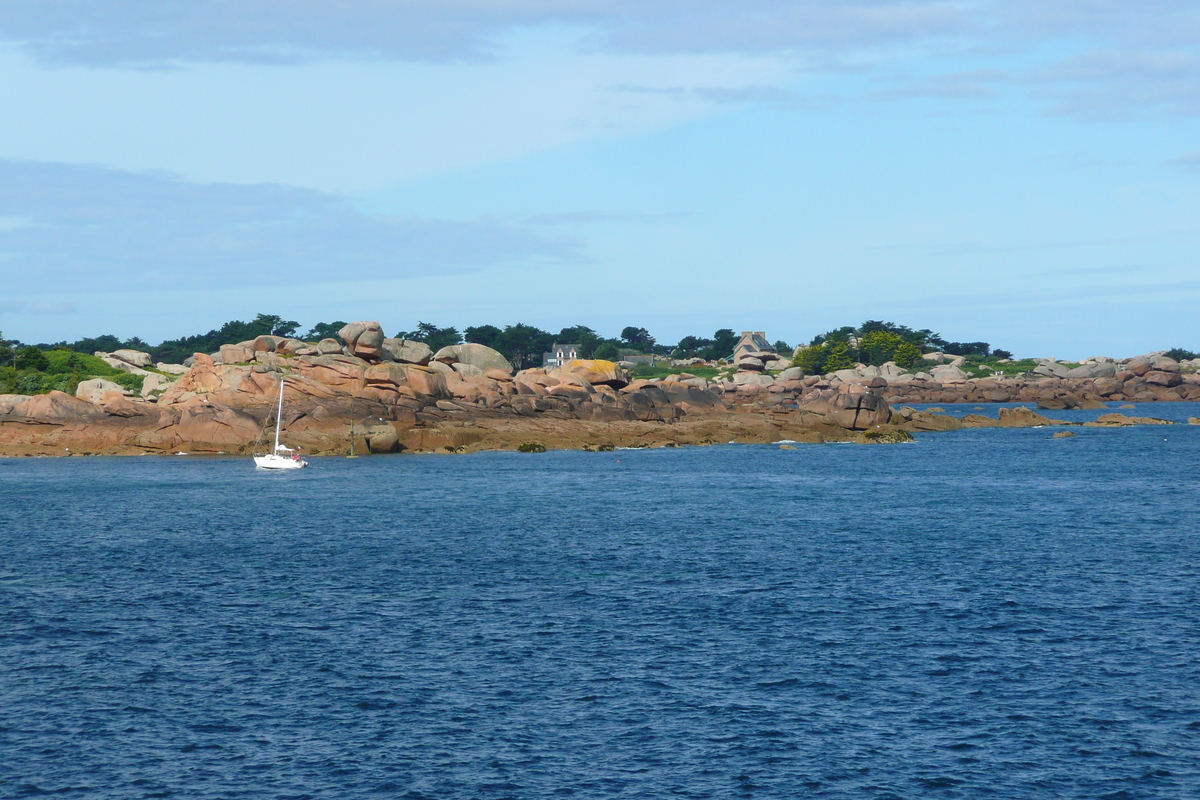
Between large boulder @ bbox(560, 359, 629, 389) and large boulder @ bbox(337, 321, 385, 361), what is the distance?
24.5m

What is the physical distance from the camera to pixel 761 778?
22984 millimetres

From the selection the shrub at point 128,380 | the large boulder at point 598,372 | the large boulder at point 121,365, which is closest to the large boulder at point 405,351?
Result: the large boulder at point 598,372

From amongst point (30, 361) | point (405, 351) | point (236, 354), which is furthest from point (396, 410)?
point (30, 361)

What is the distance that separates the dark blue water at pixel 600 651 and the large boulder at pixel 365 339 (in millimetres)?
47467

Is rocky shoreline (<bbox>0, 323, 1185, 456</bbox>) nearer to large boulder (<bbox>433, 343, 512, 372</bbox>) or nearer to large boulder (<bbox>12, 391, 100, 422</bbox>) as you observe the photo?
large boulder (<bbox>12, 391, 100, 422</bbox>)

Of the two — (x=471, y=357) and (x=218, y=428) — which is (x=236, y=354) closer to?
(x=218, y=428)

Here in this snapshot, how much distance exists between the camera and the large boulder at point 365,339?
11412cm

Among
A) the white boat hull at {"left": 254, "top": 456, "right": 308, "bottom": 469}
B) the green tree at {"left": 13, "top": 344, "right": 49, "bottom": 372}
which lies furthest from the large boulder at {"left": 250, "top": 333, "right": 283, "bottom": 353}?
the green tree at {"left": 13, "top": 344, "right": 49, "bottom": 372}

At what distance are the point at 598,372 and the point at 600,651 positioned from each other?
99326mm

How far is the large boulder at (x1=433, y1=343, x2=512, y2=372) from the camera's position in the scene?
433ft

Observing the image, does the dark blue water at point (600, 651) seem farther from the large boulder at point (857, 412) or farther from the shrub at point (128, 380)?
the shrub at point (128, 380)

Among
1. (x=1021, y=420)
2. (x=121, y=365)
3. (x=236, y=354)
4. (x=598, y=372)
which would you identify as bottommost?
(x=1021, y=420)

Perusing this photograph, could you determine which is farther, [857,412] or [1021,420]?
[1021,420]

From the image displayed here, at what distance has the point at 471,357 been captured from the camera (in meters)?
133
